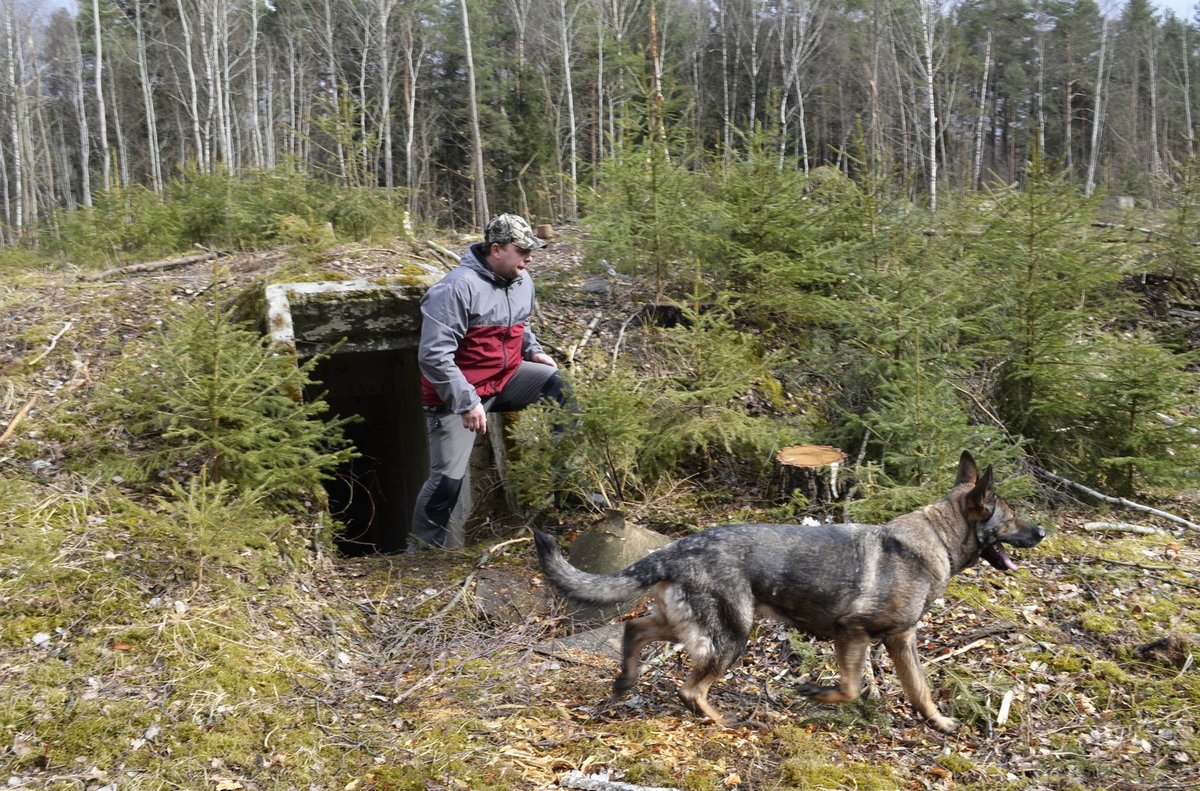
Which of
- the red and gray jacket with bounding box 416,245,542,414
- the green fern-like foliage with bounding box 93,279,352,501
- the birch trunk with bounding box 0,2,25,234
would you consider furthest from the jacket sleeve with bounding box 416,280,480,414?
the birch trunk with bounding box 0,2,25,234

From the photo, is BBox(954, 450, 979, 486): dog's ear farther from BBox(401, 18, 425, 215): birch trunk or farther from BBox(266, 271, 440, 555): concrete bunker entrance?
BBox(401, 18, 425, 215): birch trunk

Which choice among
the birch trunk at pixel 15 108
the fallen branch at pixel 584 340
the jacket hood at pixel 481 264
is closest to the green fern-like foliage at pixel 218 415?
the jacket hood at pixel 481 264

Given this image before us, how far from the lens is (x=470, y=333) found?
18.6 feet

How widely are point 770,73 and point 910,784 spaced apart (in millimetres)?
36828

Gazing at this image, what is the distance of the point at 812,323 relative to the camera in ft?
25.3

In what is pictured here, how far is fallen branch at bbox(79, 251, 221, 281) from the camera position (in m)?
8.08

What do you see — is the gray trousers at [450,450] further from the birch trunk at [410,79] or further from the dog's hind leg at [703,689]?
the birch trunk at [410,79]

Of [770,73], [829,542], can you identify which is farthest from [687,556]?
[770,73]

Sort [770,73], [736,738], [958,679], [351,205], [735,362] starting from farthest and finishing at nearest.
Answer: [770,73] < [351,205] < [735,362] < [958,679] < [736,738]

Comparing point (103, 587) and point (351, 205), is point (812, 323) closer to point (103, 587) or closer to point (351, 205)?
point (351, 205)

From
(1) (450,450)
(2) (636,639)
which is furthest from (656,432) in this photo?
(2) (636,639)

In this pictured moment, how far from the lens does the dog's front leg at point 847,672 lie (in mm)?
3504

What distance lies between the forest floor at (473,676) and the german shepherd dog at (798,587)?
0.31 metres

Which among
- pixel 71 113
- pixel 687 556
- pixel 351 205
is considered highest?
pixel 71 113
